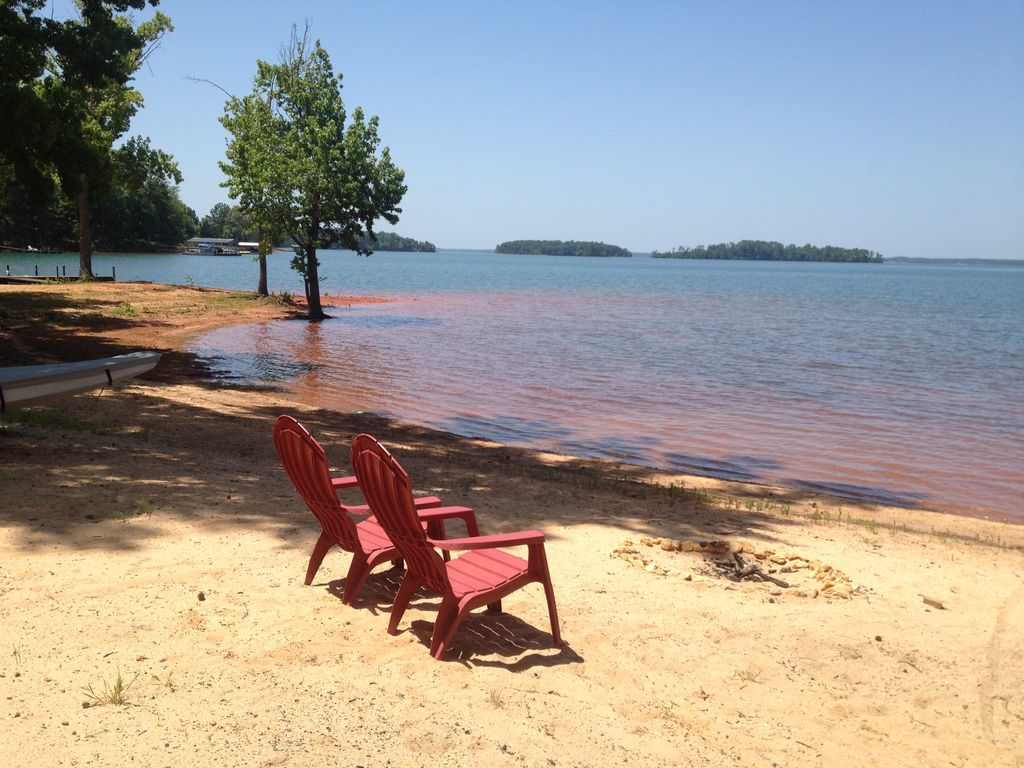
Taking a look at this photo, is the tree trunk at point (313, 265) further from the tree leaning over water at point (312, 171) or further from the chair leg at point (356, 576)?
the chair leg at point (356, 576)

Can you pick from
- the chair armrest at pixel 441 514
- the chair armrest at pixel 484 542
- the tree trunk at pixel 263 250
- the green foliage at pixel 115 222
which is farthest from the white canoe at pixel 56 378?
the green foliage at pixel 115 222

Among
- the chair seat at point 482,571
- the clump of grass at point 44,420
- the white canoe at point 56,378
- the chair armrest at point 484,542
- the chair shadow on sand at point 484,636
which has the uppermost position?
the white canoe at point 56,378

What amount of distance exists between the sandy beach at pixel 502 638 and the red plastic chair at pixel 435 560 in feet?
0.78

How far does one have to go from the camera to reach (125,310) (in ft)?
A: 87.8

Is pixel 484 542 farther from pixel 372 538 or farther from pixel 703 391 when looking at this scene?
pixel 703 391

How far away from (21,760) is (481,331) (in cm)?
2848

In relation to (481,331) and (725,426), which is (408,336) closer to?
(481,331)

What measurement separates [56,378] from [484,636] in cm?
620

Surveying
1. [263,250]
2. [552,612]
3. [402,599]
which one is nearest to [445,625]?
[402,599]

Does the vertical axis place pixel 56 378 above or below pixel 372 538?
above

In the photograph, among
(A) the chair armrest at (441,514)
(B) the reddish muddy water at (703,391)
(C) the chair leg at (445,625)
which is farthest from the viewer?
(B) the reddish muddy water at (703,391)

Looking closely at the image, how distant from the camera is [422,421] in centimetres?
1443

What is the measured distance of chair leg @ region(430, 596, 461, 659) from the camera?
4227 millimetres

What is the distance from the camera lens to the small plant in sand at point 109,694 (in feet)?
11.9
